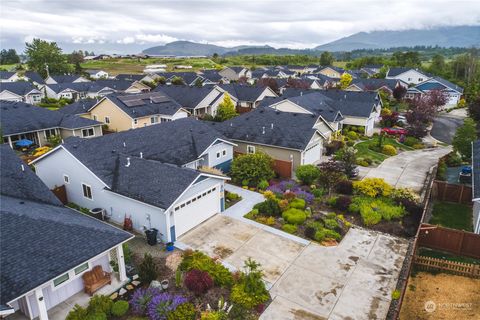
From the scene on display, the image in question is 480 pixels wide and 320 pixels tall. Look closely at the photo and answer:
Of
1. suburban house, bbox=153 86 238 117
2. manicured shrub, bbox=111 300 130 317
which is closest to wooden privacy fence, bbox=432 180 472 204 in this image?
manicured shrub, bbox=111 300 130 317

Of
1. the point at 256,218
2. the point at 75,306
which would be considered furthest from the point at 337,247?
the point at 75,306

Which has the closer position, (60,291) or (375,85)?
(60,291)

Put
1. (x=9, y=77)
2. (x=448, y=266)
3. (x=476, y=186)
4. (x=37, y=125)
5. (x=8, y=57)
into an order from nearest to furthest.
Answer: (x=448, y=266)
(x=476, y=186)
(x=37, y=125)
(x=9, y=77)
(x=8, y=57)

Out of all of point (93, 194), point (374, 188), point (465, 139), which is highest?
point (465, 139)

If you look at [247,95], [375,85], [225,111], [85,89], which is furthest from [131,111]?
[375,85]

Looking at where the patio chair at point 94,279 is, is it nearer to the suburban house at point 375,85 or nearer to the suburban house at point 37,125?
the suburban house at point 37,125

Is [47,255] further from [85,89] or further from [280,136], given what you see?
[85,89]

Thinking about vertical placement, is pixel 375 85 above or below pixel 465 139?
above
